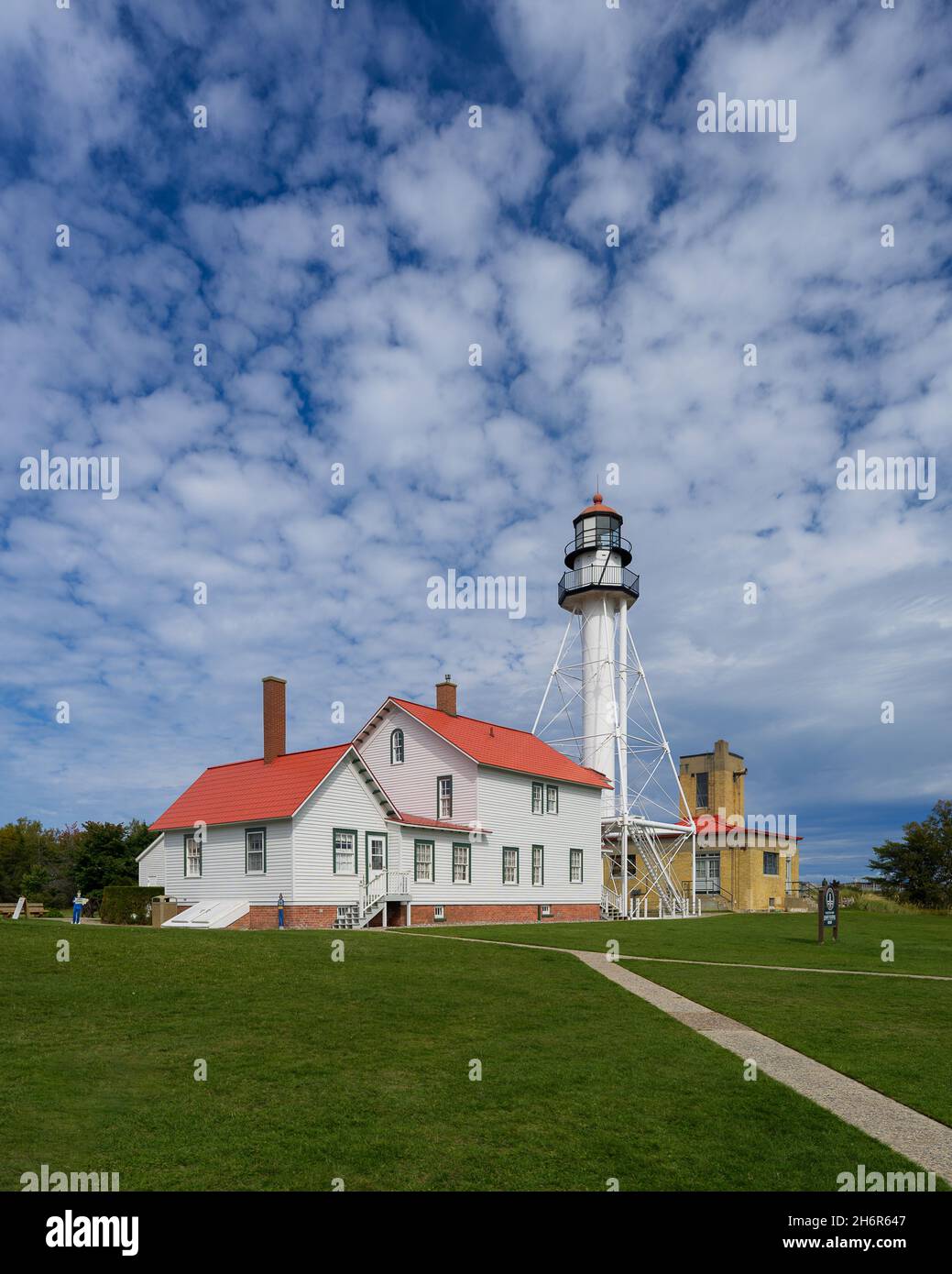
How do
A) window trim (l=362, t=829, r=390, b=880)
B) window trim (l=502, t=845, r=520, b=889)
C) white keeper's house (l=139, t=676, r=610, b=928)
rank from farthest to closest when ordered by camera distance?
window trim (l=502, t=845, r=520, b=889) → window trim (l=362, t=829, r=390, b=880) → white keeper's house (l=139, t=676, r=610, b=928)

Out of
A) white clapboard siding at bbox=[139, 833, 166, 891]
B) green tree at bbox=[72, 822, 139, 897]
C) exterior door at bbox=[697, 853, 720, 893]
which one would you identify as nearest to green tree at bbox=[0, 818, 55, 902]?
green tree at bbox=[72, 822, 139, 897]

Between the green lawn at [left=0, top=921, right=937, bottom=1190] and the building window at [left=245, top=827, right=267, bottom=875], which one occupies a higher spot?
the green lawn at [left=0, top=921, right=937, bottom=1190]

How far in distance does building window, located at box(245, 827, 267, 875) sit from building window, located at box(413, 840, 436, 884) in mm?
6117

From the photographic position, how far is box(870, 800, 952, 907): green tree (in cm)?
5250

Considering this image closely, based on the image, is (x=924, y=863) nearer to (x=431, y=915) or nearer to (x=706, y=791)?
(x=706, y=791)

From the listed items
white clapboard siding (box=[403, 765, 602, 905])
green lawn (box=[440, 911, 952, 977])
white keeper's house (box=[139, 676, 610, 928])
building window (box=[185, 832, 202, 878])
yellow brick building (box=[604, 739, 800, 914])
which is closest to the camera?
green lawn (box=[440, 911, 952, 977])

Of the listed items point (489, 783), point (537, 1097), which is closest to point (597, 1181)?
point (537, 1097)

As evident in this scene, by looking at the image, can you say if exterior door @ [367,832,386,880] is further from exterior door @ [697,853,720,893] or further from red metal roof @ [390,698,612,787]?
exterior door @ [697,853,720,893]

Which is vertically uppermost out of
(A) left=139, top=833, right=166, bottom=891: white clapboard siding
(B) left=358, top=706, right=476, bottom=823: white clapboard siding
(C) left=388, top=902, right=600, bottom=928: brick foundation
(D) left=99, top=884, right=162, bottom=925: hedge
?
(B) left=358, top=706, right=476, bottom=823: white clapboard siding

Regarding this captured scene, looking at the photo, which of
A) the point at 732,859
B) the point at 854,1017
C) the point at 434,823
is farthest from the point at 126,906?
the point at 732,859

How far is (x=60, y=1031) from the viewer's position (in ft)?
36.0

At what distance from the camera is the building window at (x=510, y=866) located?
39.0m

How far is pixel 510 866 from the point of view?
39.3 m

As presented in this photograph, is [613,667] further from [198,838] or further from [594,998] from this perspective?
[594,998]
